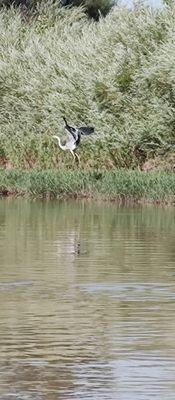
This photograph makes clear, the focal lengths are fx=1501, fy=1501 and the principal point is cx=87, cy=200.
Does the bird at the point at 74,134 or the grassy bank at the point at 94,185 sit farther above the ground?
the bird at the point at 74,134

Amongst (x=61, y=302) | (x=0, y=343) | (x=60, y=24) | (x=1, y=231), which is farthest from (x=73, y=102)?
(x=0, y=343)

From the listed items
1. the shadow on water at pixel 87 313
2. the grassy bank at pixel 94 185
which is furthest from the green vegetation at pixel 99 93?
the shadow on water at pixel 87 313

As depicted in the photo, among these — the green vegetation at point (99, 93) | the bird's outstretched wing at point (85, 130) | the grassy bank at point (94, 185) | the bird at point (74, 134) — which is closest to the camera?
the grassy bank at point (94, 185)

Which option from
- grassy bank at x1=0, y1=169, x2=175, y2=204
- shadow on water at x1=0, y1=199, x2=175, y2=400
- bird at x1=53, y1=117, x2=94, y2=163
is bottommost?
shadow on water at x1=0, y1=199, x2=175, y2=400

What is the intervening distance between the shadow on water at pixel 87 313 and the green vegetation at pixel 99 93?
1381cm

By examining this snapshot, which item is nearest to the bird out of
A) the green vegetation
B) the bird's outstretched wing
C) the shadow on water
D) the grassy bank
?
the bird's outstretched wing

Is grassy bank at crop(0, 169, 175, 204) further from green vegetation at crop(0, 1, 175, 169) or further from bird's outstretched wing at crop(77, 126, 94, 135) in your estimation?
green vegetation at crop(0, 1, 175, 169)

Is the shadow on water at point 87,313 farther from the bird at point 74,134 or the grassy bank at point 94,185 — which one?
the bird at point 74,134

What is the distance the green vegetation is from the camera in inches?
1411

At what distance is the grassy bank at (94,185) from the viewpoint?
29984 millimetres

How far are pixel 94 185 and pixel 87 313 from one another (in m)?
19.7

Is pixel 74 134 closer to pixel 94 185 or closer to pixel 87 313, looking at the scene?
pixel 94 185

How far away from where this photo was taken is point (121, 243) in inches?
762

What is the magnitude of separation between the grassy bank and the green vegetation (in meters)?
2.97
